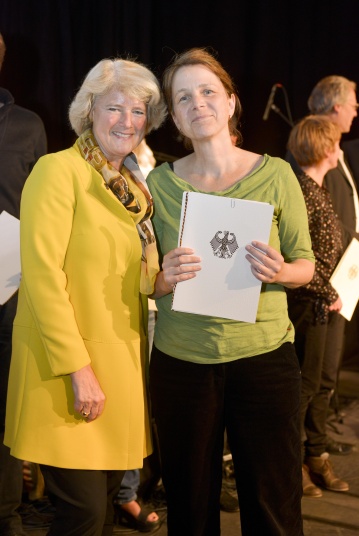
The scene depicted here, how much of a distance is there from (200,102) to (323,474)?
2.12 metres

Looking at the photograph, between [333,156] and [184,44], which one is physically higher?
[184,44]

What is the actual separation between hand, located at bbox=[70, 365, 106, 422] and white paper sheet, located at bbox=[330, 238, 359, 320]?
1634 mm

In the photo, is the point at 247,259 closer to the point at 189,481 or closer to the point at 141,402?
the point at 141,402

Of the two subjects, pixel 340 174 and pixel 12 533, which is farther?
pixel 340 174

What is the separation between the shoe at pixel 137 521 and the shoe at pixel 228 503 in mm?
313

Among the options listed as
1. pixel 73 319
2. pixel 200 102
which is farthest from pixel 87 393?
pixel 200 102

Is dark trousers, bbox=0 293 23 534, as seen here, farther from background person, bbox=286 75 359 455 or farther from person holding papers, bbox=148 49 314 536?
background person, bbox=286 75 359 455

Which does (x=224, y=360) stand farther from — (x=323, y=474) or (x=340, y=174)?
(x=340, y=174)

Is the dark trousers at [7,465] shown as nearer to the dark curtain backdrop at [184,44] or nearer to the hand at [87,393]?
the hand at [87,393]

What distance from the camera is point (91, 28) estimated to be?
14.3ft

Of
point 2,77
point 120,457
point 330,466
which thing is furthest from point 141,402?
point 2,77

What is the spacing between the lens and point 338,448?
371 centimetres

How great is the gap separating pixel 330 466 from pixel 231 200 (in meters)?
2.09

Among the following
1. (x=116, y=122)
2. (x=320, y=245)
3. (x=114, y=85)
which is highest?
(x=114, y=85)
